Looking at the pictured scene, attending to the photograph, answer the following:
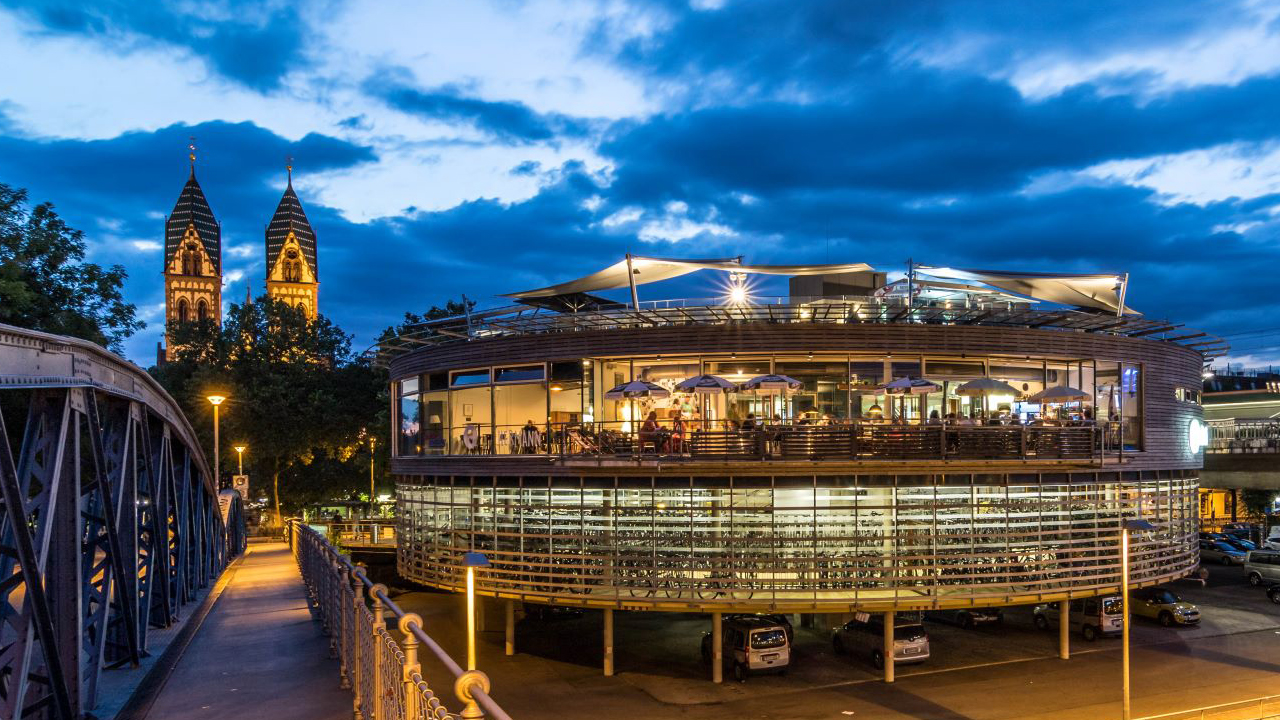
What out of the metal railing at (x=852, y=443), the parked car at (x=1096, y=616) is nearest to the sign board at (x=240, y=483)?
the metal railing at (x=852, y=443)

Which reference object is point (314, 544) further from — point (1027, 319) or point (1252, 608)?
point (1252, 608)

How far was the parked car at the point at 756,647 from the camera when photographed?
27359 millimetres

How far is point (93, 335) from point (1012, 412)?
3146 centimetres

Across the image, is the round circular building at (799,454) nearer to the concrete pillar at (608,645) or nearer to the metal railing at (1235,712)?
the concrete pillar at (608,645)

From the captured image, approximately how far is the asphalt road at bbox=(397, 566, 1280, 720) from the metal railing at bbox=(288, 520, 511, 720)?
11.9 metres

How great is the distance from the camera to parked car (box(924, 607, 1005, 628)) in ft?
113

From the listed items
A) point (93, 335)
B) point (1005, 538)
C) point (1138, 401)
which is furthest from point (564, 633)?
point (1138, 401)

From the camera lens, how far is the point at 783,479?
27.7 meters

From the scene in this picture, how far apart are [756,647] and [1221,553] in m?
39.3

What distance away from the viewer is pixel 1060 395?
28.2 metres

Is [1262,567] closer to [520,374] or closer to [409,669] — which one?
[520,374]

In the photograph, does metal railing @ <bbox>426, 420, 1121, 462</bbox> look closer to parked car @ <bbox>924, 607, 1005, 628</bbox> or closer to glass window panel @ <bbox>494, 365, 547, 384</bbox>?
glass window panel @ <bbox>494, 365, 547, 384</bbox>

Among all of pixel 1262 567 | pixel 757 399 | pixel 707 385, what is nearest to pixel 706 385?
pixel 707 385

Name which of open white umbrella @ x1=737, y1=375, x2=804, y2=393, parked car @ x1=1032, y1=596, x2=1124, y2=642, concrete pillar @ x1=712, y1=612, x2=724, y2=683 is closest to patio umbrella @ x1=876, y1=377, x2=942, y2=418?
open white umbrella @ x1=737, y1=375, x2=804, y2=393
